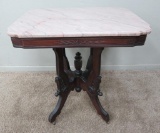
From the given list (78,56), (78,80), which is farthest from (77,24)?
(78,80)

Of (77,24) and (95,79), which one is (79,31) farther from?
(95,79)

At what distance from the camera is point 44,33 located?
74 centimetres

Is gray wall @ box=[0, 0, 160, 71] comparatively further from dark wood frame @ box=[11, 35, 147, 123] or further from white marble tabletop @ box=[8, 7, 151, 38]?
dark wood frame @ box=[11, 35, 147, 123]

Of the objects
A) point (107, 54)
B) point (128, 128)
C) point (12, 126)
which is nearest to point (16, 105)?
point (12, 126)

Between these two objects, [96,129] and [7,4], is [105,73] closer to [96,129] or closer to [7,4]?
[96,129]

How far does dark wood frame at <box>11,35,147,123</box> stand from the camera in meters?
0.77

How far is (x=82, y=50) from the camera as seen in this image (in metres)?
1.62

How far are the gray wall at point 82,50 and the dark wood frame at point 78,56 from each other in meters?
0.46

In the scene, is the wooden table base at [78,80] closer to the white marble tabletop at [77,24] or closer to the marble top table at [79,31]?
the marble top table at [79,31]

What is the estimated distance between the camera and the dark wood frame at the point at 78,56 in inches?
30.3

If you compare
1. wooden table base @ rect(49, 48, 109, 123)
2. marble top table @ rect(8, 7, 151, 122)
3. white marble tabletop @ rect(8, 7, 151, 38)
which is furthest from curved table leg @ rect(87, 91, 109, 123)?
white marble tabletop @ rect(8, 7, 151, 38)

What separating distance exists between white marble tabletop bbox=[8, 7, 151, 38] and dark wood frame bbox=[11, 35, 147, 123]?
3 cm

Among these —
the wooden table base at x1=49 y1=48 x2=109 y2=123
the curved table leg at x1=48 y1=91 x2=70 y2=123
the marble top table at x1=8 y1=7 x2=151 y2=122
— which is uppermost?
the marble top table at x1=8 y1=7 x2=151 y2=122

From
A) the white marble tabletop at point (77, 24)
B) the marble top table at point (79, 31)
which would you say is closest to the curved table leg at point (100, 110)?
the marble top table at point (79, 31)
